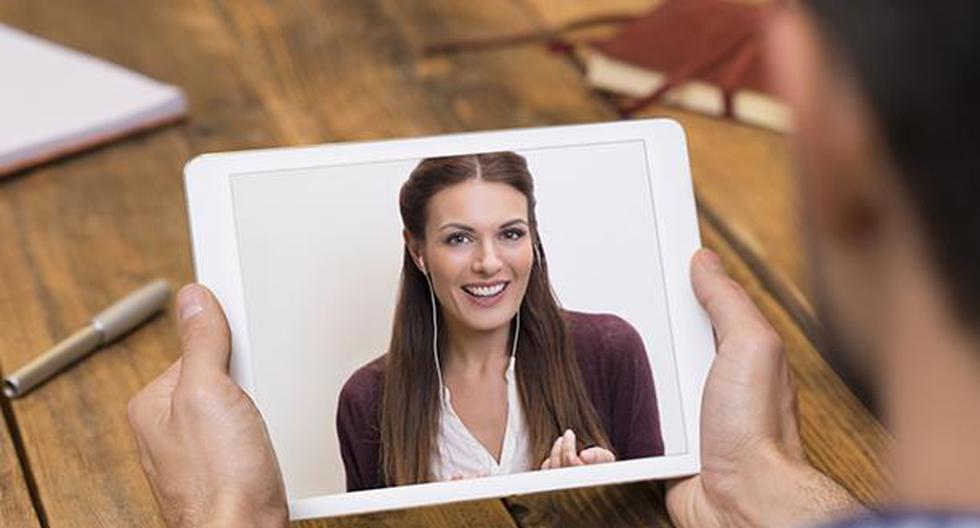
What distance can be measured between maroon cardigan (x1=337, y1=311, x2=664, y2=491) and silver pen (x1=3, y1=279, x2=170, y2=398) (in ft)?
1.10

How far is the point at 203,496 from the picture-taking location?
121 cm

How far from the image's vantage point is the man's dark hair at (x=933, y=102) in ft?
1.90

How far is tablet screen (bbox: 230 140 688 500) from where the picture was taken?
4.18 ft

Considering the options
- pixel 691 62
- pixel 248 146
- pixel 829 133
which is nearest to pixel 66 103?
pixel 248 146

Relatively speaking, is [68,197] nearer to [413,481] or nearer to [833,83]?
[413,481]

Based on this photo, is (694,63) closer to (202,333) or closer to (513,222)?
(513,222)

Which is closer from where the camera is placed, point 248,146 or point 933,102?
point 933,102

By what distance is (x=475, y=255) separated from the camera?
129 centimetres

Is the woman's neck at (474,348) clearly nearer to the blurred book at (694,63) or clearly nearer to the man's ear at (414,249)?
the man's ear at (414,249)

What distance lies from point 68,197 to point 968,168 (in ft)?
4.35

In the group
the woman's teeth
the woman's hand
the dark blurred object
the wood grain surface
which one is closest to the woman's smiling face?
the woman's teeth

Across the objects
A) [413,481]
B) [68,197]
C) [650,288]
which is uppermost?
[68,197]

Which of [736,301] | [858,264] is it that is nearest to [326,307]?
[736,301]

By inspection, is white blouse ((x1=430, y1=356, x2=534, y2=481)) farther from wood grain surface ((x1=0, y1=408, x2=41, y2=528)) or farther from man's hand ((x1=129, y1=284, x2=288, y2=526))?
wood grain surface ((x1=0, y1=408, x2=41, y2=528))
